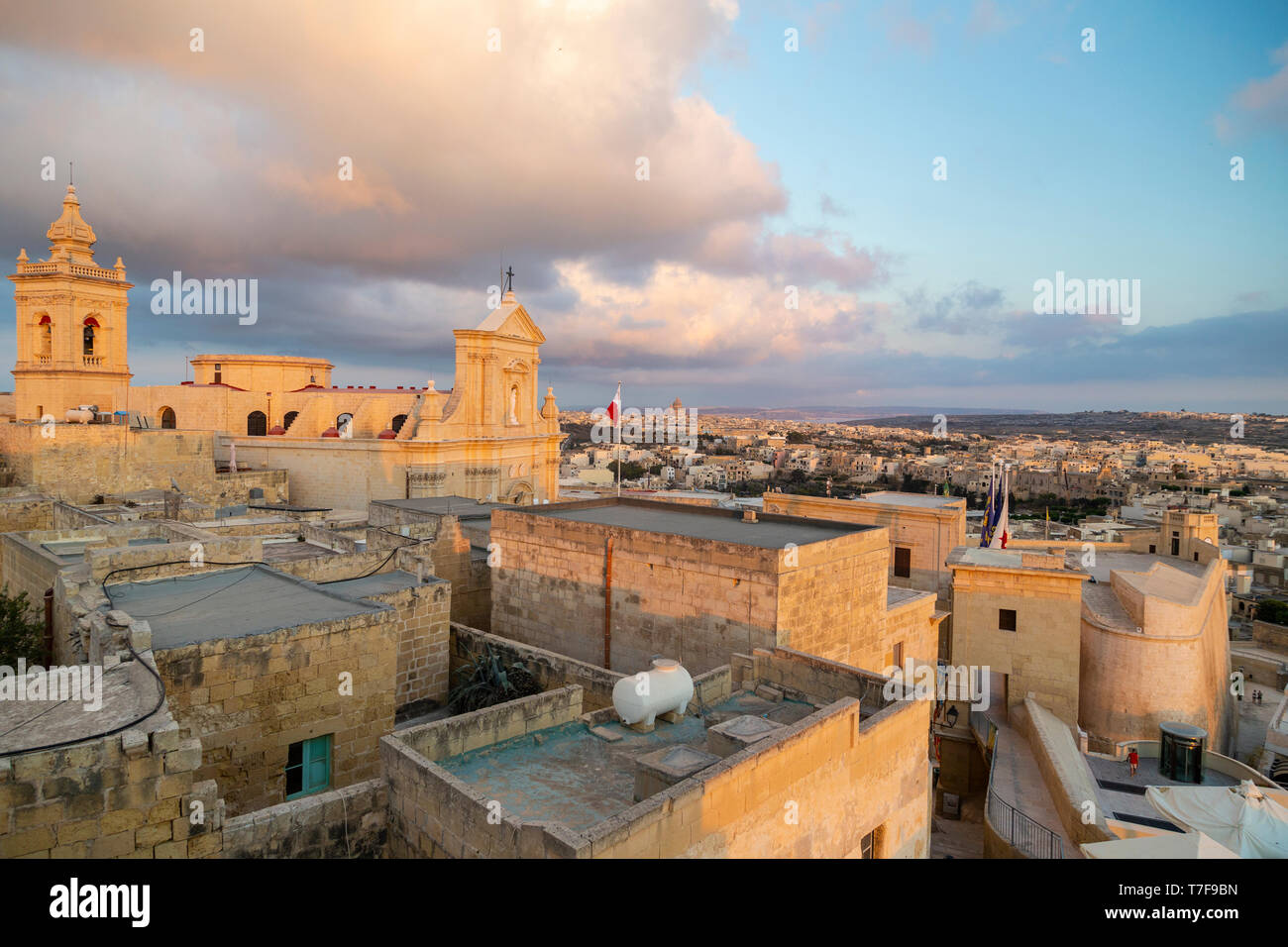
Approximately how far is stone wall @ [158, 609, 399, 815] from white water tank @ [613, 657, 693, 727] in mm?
3165

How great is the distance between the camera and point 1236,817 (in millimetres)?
12617

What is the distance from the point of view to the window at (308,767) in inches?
338

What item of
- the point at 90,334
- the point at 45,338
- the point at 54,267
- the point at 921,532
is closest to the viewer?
the point at 921,532

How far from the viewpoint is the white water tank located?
8344mm

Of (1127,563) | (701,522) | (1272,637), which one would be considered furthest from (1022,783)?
(1272,637)

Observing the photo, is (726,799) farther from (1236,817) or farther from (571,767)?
(1236,817)

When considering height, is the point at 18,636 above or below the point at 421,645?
above

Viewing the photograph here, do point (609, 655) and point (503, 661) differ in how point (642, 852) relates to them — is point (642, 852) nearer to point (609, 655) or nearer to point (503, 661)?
point (503, 661)

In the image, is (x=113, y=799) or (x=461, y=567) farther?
(x=461, y=567)

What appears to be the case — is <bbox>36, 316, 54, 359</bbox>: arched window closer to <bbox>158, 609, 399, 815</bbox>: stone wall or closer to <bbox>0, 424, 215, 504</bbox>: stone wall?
<bbox>0, 424, 215, 504</bbox>: stone wall

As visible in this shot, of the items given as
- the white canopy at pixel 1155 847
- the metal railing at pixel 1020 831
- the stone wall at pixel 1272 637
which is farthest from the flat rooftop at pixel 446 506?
the stone wall at pixel 1272 637

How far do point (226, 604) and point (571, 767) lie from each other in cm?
545

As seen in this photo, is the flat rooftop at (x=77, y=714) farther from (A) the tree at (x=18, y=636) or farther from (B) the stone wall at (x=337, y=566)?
(A) the tree at (x=18, y=636)
